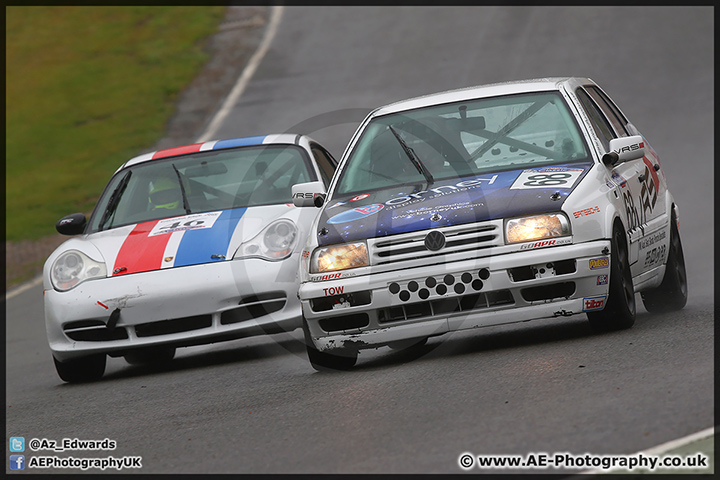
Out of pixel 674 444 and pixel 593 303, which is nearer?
pixel 674 444

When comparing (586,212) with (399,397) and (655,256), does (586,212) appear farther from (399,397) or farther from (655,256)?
(399,397)

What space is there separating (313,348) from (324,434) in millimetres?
1744

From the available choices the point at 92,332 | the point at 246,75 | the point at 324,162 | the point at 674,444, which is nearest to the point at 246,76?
the point at 246,75

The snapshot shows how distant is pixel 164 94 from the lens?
26.6 m

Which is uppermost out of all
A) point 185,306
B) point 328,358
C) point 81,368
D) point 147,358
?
point 185,306

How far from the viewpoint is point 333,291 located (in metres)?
6.33

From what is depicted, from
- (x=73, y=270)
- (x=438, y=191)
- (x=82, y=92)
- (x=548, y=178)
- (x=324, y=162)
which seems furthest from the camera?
(x=82, y=92)

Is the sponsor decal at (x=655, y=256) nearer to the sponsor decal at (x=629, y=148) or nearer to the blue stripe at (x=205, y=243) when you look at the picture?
the sponsor decal at (x=629, y=148)

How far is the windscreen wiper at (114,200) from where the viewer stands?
894 centimetres

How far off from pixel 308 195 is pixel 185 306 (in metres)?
1.19

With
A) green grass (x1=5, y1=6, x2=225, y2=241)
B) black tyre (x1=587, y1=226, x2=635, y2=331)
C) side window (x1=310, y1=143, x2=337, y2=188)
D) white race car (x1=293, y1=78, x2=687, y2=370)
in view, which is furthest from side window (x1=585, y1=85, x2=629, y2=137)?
green grass (x1=5, y1=6, x2=225, y2=241)

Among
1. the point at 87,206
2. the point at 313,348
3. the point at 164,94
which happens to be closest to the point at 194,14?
the point at 164,94

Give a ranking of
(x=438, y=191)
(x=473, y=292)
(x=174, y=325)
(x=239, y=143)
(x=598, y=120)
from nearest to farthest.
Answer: (x=473, y=292) < (x=438, y=191) < (x=598, y=120) < (x=174, y=325) < (x=239, y=143)

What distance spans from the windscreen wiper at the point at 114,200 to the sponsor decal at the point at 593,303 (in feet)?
14.0
